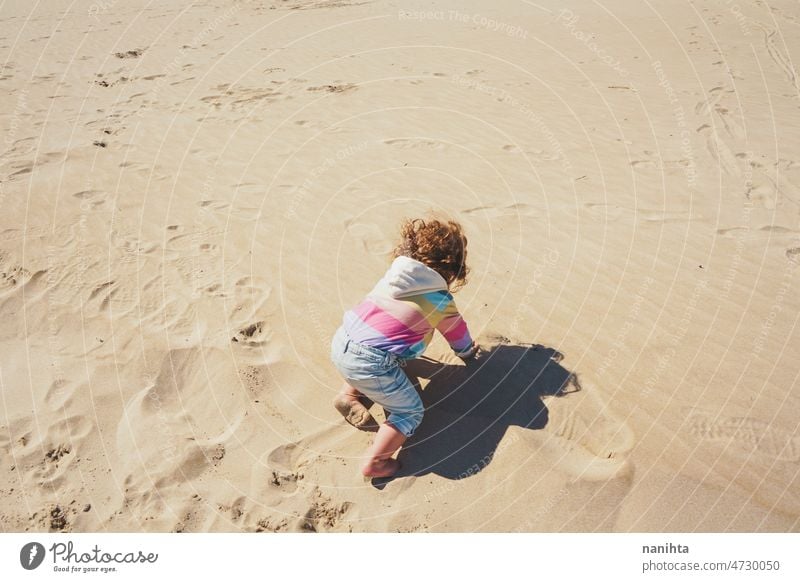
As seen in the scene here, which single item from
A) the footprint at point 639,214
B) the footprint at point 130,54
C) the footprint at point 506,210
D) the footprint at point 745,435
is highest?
the footprint at point 639,214

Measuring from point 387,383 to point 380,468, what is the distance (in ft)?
1.51

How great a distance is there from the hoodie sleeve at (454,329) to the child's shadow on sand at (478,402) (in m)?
0.19

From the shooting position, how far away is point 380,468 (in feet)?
10.6

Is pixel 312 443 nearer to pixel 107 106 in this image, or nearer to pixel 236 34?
Result: pixel 107 106

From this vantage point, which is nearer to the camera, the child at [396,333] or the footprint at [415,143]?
the child at [396,333]

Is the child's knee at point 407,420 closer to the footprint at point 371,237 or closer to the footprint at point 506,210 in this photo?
the footprint at point 371,237

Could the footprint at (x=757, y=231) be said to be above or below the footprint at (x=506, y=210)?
above

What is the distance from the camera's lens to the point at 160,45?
1206 centimetres

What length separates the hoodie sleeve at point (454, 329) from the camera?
11.6 ft

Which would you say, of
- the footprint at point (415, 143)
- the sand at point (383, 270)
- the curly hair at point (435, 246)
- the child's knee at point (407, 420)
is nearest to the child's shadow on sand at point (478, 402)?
the sand at point (383, 270)

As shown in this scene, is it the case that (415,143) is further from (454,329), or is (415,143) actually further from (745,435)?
(745,435)

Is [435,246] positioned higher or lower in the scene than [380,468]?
higher

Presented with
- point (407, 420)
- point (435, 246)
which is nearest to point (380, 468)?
point (407, 420)
